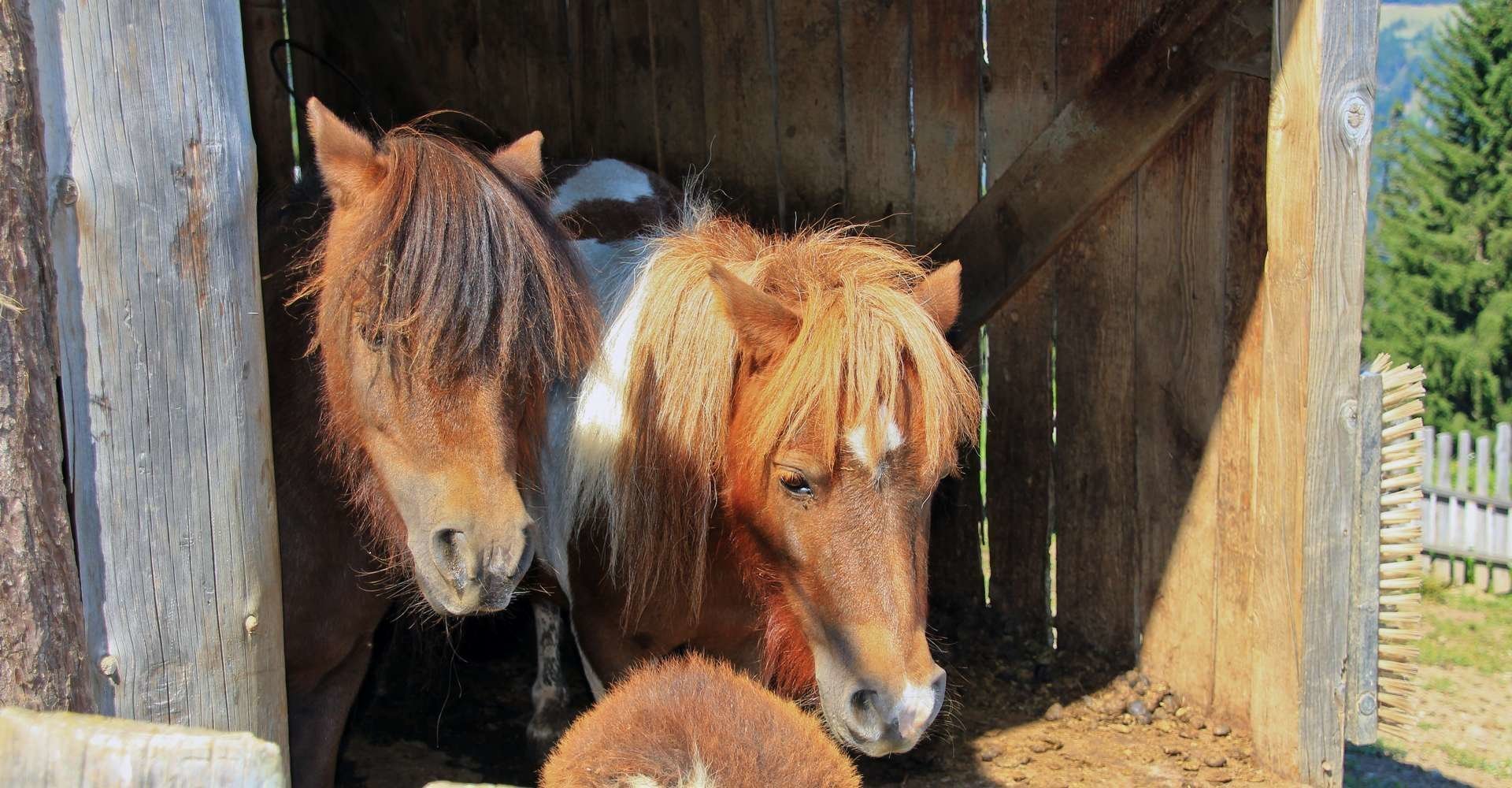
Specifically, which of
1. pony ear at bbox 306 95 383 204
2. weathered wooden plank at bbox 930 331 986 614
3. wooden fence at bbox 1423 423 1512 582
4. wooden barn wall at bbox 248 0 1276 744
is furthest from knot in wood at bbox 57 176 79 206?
wooden fence at bbox 1423 423 1512 582

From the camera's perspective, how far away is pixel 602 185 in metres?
4.97

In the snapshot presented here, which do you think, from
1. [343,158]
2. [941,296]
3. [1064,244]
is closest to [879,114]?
[1064,244]

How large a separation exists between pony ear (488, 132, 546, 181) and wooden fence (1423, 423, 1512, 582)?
309 inches

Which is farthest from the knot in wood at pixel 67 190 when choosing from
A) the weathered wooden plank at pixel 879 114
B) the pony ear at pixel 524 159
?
the weathered wooden plank at pixel 879 114

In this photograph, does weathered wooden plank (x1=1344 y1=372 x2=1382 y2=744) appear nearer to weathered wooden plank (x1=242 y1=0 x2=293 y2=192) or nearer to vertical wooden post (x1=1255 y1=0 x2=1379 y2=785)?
vertical wooden post (x1=1255 y1=0 x2=1379 y2=785)

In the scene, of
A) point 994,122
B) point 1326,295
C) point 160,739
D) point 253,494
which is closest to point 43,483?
point 253,494

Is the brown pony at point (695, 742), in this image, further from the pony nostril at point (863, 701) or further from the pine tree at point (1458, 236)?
the pine tree at point (1458, 236)

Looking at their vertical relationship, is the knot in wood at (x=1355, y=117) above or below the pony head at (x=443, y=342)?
above

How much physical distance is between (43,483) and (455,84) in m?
4.54

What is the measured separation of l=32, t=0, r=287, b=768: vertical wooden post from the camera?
7.04 ft

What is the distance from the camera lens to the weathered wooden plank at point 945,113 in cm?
456

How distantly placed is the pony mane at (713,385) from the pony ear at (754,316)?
0.04 m

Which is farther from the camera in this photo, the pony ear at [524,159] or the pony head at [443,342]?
the pony ear at [524,159]

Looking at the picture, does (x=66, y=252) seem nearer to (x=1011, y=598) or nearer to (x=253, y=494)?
(x=253, y=494)
